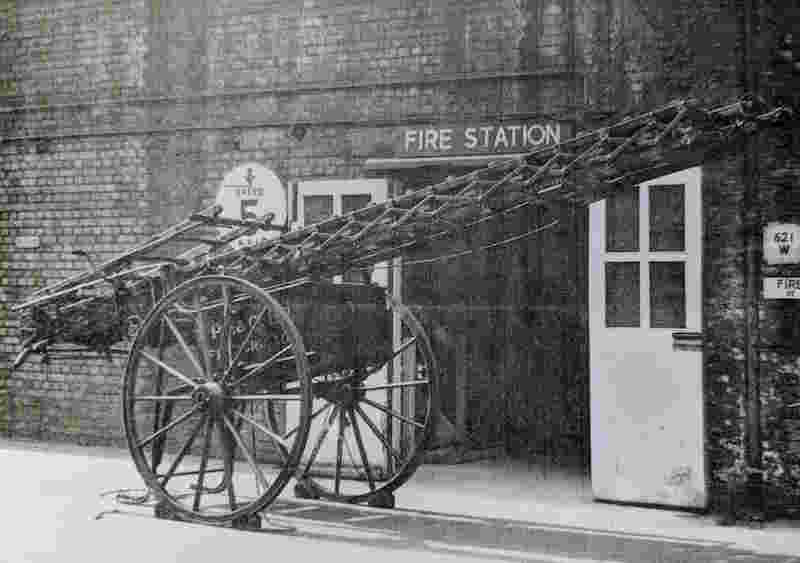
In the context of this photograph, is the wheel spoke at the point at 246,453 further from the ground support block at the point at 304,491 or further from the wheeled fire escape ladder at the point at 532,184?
the ground support block at the point at 304,491

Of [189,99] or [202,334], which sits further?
[189,99]

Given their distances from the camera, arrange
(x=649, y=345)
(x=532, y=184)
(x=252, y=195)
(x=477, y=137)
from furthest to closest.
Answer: (x=252, y=195)
(x=477, y=137)
(x=649, y=345)
(x=532, y=184)

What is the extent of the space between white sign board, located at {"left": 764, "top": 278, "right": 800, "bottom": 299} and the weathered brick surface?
7cm

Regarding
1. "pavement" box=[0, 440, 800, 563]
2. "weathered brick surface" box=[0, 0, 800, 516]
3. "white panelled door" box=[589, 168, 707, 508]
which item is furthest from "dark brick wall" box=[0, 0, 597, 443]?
"pavement" box=[0, 440, 800, 563]

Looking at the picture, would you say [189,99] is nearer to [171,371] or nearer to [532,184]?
[171,371]

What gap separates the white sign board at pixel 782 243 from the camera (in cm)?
678

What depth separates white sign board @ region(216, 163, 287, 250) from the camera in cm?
882

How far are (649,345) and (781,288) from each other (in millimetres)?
960

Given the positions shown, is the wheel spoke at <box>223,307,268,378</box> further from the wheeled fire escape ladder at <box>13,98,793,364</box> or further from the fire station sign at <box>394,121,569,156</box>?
the fire station sign at <box>394,121,569,156</box>

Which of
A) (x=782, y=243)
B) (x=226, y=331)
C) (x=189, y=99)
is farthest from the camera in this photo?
(x=189, y=99)

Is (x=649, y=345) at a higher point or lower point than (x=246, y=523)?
higher

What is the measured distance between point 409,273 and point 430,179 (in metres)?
1.09

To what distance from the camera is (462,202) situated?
5.83 m

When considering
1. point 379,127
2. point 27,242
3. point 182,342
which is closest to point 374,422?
point 379,127
